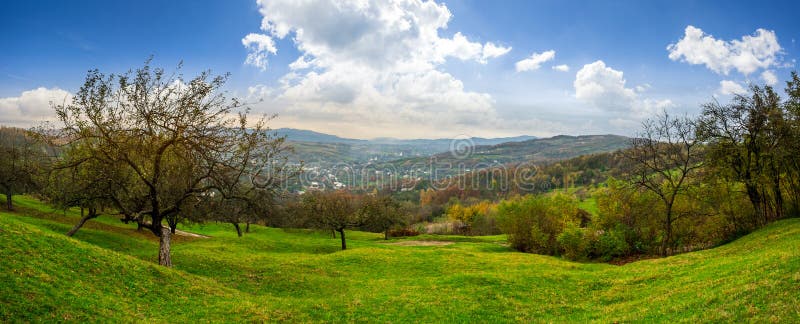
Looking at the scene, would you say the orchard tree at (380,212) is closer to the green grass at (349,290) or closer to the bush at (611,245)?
the green grass at (349,290)

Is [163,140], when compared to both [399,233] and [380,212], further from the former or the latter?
[399,233]

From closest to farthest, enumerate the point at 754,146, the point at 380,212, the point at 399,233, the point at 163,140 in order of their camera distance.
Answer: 1. the point at 163,140
2. the point at 754,146
3. the point at 380,212
4. the point at 399,233

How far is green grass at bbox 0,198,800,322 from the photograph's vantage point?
44.1ft

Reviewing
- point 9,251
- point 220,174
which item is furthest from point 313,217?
point 9,251

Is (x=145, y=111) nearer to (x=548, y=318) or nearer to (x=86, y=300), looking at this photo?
(x=86, y=300)

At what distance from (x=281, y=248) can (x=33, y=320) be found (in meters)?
37.0

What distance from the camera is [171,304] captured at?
16906 mm

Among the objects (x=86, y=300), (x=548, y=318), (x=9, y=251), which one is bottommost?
(x=548, y=318)

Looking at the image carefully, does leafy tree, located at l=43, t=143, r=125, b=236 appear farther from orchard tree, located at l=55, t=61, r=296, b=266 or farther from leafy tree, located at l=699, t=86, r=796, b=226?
→ leafy tree, located at l=699, t=86, r=796, b=226

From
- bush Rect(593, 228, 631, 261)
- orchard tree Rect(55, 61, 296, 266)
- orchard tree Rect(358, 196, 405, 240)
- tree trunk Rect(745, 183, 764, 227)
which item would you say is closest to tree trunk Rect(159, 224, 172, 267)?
orchard tree Rect(55, 61, 296, 266)

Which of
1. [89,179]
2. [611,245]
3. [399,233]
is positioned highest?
[89,179]

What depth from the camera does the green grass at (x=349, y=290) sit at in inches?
529

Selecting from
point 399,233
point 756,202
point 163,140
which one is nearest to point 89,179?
point 163,140

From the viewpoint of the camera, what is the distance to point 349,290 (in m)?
25.1
